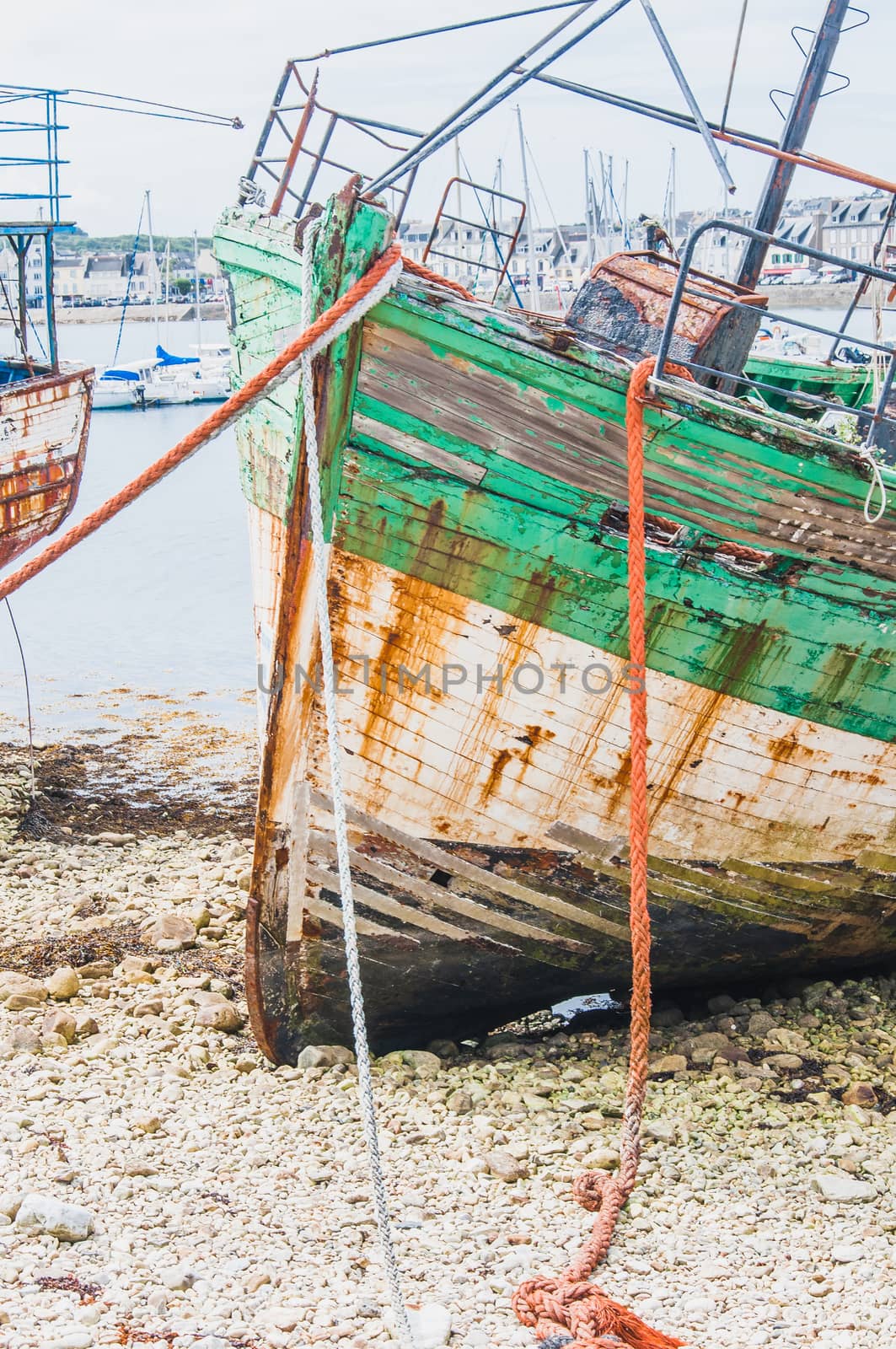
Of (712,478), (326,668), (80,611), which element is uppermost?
(712,478)

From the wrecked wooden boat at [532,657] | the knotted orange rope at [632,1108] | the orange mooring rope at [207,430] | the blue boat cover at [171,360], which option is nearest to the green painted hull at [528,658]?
the wrecked wooden boat at [532,657]

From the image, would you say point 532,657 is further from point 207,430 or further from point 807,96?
point 807,96

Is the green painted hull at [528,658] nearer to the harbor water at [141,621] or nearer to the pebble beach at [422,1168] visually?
the pebble beach at [422,1168]

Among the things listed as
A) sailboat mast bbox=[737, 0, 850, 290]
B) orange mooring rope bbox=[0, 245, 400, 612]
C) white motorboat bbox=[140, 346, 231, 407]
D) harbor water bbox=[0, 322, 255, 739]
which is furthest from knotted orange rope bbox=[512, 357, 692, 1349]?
white motorboat bbox=[140, 346, 231, 407]

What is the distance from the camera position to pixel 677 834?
5.09 meters

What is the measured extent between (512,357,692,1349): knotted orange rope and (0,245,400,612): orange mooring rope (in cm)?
98

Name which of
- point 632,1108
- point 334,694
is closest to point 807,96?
point 334,694

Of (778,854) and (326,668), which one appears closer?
(326,668)

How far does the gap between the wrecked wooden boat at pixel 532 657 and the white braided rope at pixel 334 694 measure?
0.24ft

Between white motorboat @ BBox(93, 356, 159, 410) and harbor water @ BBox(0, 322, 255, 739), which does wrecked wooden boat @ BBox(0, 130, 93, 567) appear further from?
white motorboat @ BBox(93, 356, 159, 410)

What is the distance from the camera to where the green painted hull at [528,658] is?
440 cm

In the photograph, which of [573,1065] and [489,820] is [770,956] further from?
[489,820]

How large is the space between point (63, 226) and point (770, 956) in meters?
10.2

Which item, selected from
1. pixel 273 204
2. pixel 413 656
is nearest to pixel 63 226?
pixel 273 204
